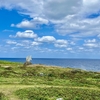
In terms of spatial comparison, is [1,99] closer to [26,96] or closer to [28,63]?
[26,96]

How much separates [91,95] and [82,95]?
1.27 meters

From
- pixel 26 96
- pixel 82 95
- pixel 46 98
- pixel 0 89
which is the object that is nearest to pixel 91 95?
pixel 82 95

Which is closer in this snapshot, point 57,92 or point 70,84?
point 57,92

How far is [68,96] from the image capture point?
24828mm

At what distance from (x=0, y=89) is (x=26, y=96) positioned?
19.1 feet

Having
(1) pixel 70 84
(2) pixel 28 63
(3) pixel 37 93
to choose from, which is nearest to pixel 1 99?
(3) pixel 37 93

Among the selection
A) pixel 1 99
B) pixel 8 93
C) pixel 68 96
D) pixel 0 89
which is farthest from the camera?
pixel 0 89

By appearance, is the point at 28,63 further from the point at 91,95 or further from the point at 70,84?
the point at 91,95

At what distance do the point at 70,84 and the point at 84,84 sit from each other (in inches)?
99.2

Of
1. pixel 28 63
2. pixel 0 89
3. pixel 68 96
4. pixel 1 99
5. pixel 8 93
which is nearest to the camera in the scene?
pixel 1 99

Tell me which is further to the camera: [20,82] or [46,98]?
[20,82]

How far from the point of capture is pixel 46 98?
23.3 meters

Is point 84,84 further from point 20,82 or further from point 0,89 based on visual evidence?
point 0,89

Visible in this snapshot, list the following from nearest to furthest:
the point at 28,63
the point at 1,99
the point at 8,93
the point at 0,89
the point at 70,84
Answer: the point at 1,99
the point at 8,93
the point at 0,89
the point at 70,84
the point at 28,63
